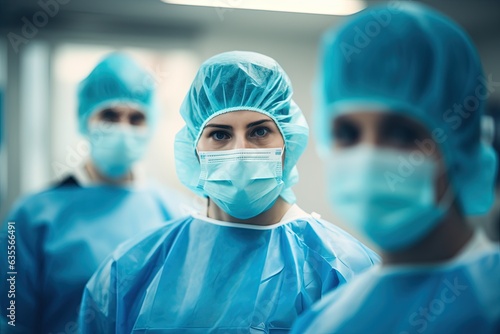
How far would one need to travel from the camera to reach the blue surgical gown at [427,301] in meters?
0.88

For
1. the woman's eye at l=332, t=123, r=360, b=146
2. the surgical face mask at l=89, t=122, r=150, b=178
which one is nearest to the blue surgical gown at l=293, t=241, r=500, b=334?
the woman's eye at l=332, t=123, r=360, b=146

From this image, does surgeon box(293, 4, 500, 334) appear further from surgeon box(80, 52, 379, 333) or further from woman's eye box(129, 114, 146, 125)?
woman's eye box(129, 114, 146, 125)

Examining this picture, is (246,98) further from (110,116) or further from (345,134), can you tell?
(110,116)

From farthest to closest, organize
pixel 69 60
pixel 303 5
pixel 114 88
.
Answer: pixel 69 60 → pixel 303 5 → pixel 114 88

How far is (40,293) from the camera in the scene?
2.05 m

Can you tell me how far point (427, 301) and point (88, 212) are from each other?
1643mm

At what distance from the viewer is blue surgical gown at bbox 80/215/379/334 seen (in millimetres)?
1408

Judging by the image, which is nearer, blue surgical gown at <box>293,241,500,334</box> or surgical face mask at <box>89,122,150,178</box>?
blue surgical gown at <box>293,241,500,334</box>

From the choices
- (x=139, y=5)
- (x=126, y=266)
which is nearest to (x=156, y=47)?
(x=139, y=5)

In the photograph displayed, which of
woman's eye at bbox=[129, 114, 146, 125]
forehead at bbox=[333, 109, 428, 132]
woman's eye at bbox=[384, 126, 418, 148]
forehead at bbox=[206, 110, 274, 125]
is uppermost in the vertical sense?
woman's eye at bbox=[129, 114, 146, 125]

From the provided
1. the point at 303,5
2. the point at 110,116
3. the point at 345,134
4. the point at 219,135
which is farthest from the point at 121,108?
the point at 345,134

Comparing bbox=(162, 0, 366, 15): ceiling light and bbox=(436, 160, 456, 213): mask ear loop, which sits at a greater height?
bbox=(162, 0, 366, 15): ceiling light

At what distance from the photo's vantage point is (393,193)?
2.97ft

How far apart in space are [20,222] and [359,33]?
1.72 metres
